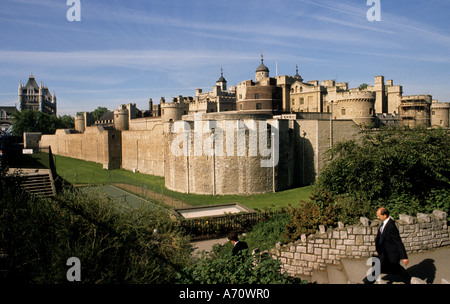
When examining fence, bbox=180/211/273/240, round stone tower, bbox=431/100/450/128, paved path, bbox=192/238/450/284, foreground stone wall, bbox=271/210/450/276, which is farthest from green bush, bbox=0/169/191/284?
round stone tower, bbox=431/100/450/128

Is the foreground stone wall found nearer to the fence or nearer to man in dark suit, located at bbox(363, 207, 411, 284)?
man in dark suit, located at bbox(363, 207, 411, 284)

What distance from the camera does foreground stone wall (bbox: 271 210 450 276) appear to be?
927 cm

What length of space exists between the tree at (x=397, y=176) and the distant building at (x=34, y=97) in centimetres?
12593

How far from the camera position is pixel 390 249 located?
6832 mm

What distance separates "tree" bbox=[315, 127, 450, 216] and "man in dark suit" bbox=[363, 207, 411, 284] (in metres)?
4.76

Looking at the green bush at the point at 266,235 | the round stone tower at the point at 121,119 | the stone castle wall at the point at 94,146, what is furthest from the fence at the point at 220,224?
the round stone tower at the point at 121,119

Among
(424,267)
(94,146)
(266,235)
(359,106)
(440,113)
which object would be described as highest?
(440,113)

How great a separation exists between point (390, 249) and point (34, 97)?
463 ft

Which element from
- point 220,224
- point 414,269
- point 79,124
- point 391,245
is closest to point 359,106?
point 220,224

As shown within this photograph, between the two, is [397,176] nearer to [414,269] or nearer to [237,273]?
[414,269]

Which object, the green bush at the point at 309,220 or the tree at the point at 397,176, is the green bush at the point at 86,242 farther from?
the tree at the point at 397,176
